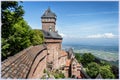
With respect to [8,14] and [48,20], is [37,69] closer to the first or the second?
[8,14]

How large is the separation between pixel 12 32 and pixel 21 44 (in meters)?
1.45

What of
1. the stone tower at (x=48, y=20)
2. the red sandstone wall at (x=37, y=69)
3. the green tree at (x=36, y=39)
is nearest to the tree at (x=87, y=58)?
the stone tower at (x=48, y=20)

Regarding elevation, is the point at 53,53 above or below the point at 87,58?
above

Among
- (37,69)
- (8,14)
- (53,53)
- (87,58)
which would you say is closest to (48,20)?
(53,53)

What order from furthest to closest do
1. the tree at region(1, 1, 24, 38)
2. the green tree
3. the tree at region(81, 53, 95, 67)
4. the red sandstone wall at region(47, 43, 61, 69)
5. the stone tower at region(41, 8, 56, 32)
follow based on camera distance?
the tree at region(81, 53, 95, 67) → the stone tower at region(41, 8, 56, 32) → the red sandstone wall at region(47, 43, 61, 69) → the green tree → the tree at region(1, 1, 24, 38)

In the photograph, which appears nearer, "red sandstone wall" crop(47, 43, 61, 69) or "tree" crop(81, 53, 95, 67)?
"red sandstone wall" crop(47, 43, 61, 69)

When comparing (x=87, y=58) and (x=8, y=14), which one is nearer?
(x=8, y=14)

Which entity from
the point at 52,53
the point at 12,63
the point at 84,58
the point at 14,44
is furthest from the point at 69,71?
the point at 12,63

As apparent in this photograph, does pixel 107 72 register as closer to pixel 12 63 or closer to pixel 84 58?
pixel 84 58

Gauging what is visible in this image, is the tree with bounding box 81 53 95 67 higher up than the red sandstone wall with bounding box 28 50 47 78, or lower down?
lower down

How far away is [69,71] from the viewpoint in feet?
67.4

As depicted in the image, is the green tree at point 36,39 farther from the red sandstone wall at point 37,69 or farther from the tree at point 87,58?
the tree at point 87,58

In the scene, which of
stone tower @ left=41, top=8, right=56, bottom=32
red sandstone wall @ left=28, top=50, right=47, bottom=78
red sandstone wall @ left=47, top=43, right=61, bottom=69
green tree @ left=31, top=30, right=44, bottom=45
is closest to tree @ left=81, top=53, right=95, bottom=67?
stone tower @ left=41, top=8, right=56, bottom=32

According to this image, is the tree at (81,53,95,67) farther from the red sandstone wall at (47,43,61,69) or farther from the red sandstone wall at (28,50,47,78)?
the red sandstone wall at (28,50,47,78)
